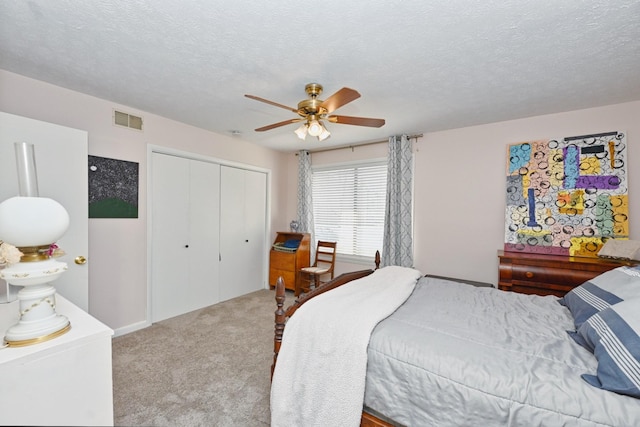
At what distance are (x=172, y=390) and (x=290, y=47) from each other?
8.58 ft

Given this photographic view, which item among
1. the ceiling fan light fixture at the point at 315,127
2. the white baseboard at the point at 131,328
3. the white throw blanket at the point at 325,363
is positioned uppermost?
the ceiling fan light fixture at the point at 315,127

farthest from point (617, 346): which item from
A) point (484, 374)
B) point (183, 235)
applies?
point (183, 235)

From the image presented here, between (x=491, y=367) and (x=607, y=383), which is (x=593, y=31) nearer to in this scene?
(x=607, y=383)

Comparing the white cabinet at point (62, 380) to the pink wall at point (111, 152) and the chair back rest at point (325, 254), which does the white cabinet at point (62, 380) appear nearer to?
the pink wall at point (111, 152)

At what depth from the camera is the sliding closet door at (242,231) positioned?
13.4 feet

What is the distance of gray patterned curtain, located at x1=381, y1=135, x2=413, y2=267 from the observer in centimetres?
376

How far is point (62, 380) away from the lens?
2.20ft

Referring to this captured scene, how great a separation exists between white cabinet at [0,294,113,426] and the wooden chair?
11.1 feet

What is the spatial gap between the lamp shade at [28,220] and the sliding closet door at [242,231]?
3355 mm

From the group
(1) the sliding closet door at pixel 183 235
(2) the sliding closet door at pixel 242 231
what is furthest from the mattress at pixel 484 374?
(2) the sliding closet door at pixel 242 231

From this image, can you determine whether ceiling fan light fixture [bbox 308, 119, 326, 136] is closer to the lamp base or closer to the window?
the lamp base

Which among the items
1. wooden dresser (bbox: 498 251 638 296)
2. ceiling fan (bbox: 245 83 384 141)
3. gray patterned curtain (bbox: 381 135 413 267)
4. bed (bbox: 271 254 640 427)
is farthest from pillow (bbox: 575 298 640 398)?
gray patterned curtain (bbox: 381 135 413 267)

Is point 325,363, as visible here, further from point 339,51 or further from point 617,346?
point 339,51

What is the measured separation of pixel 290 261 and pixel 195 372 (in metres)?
2.21
